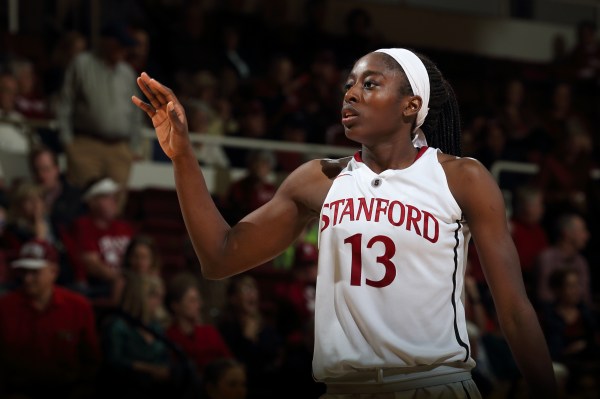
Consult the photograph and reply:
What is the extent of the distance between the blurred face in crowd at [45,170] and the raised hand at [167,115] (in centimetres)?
495

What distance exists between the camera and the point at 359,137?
3.01m

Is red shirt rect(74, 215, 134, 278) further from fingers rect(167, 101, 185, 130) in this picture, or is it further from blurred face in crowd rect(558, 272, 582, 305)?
fingers rect(167, 101, 185, 130)

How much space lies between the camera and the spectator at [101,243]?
718 cm

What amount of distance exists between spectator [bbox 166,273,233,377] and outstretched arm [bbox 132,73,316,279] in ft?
11.3

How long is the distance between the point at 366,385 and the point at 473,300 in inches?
210

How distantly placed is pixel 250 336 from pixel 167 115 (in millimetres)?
4238

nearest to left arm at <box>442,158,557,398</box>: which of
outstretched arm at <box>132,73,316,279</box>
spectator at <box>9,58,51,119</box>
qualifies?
outstretched arm at <box>132,73,316,279</box>

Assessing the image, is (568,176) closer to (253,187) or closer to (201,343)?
(253,187)

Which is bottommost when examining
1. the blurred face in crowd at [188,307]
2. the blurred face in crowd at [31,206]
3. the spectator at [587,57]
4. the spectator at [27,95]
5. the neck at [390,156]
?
the blurred face in crowd at [188,307]

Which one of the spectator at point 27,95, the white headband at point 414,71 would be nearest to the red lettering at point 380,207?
the white headband at point 414,71

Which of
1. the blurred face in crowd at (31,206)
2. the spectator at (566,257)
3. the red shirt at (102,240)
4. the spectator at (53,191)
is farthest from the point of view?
the spectator at (566,257)

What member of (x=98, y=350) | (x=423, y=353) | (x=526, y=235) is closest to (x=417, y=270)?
(x=423, y=353)

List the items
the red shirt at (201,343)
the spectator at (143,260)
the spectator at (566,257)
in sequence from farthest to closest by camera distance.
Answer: the spectator at (566,257) < the spectator at (143,260) < the red shirt at (201,343)

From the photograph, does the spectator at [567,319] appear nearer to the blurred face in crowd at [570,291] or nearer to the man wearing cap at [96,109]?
the blurred face in crowd at [570,291]
